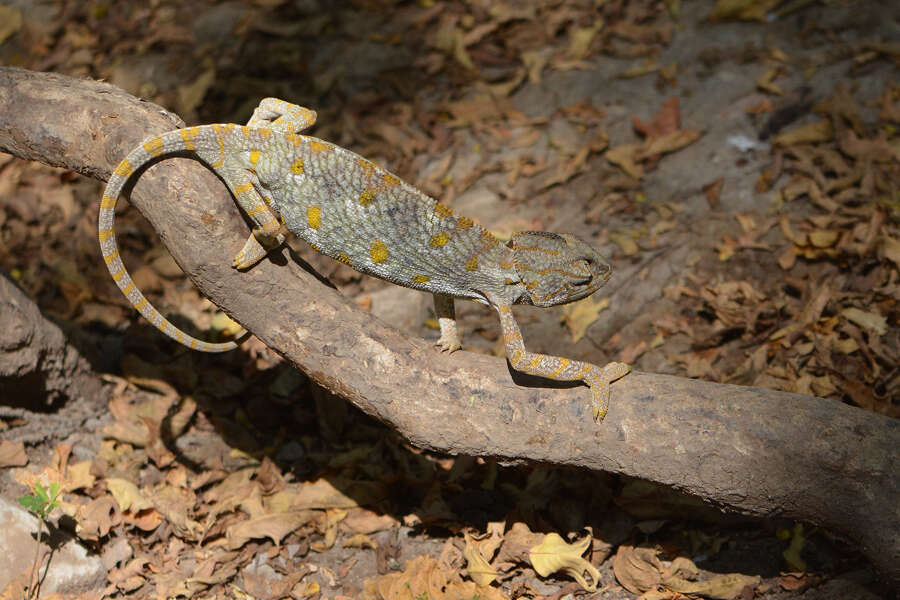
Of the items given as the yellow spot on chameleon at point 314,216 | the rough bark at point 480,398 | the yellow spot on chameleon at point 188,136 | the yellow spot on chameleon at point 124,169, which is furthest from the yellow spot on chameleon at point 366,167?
the yellow spot on chameleon at point 124,169

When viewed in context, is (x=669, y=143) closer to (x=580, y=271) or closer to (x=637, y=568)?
(x=580, y=271)

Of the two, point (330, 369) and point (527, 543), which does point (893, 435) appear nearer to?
point (527, 543)

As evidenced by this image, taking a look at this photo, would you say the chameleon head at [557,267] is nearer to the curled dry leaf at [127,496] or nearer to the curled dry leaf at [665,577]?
the curled dry leaf at [665,577]

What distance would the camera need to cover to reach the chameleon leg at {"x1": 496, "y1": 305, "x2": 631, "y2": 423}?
3055mm

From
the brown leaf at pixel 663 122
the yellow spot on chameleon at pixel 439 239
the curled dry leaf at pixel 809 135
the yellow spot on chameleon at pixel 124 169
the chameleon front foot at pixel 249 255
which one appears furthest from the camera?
the brown leaf at pixel 663 122

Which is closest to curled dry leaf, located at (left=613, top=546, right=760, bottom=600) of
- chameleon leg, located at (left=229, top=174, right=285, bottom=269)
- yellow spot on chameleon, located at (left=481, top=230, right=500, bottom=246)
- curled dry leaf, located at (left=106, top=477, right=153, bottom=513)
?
yellow spot on chameleon, located at (left=481, top=230, right=500, bottom=246)

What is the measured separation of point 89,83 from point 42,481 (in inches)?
78.8

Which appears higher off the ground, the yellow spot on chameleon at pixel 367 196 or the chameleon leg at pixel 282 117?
the chameleon leg at pixel 282 117

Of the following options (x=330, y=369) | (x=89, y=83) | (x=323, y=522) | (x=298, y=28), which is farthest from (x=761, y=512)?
(x=298, y=28)

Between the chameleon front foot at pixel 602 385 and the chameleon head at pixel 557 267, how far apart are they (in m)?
0.46

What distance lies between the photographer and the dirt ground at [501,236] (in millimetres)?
3658

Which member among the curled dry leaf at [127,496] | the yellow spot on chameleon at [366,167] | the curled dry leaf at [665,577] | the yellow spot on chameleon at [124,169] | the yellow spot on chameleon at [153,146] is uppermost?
the yellow spot on chameleon at [153,146]

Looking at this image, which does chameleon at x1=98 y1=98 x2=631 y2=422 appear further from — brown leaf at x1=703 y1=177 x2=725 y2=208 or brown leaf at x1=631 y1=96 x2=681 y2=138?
brown leaf at x1=631 y1=96 x2=681 y2=138

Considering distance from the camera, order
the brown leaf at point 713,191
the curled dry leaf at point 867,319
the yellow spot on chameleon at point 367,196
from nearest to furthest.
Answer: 1. the yellow spot on chameleon at point 367,196
2. the curled dry leaf at point 867,319
3. the brown leaf at point 713,191
